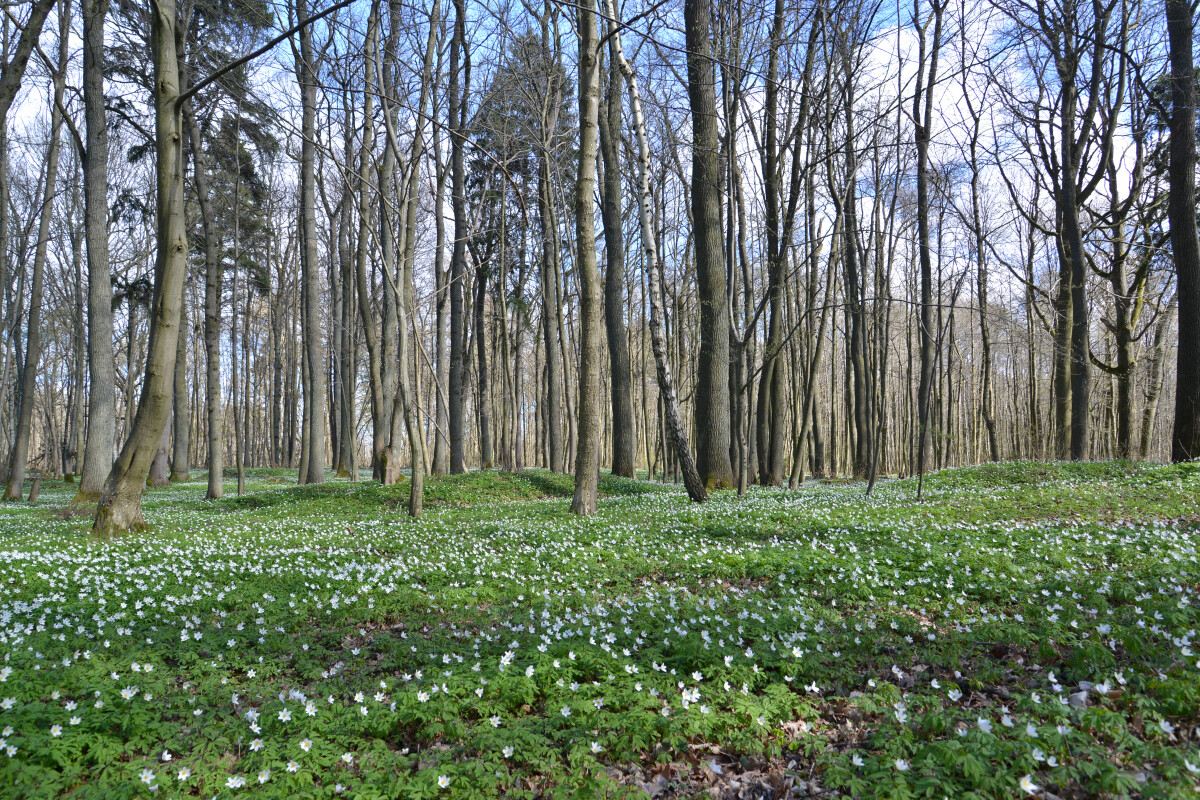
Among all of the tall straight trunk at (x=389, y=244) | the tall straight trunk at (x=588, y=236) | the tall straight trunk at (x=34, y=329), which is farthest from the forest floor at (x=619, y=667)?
the tall straight trunk at (x=34, y=329)

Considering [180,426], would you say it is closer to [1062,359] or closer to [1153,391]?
[1062,359]

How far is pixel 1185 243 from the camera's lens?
12.9 meters

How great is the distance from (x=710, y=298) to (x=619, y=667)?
1198cm

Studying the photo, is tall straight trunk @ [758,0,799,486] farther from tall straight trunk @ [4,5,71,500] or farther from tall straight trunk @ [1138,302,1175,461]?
tall straight trunk @ [4,5,71,500]

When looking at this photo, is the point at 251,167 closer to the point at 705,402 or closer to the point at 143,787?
the point at 705,402

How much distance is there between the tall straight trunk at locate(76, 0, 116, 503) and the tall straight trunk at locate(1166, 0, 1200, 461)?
79.4 feet

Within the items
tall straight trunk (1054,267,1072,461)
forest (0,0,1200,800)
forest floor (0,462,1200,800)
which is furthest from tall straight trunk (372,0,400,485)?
tall straight trunk (1054,267,1072,461)

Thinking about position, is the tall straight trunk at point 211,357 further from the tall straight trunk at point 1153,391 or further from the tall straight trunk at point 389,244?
the tall straight trunk at point 1153,391

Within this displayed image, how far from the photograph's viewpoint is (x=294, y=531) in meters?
9.92

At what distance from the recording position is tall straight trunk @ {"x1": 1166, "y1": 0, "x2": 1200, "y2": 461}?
41.8ft

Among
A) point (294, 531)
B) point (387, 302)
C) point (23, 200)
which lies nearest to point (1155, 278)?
point (387, 302)

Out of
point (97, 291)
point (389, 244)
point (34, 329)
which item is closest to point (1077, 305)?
point (389, 244)

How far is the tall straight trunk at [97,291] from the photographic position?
13961 millimetres

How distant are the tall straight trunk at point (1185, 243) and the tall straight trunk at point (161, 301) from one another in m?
18.8
